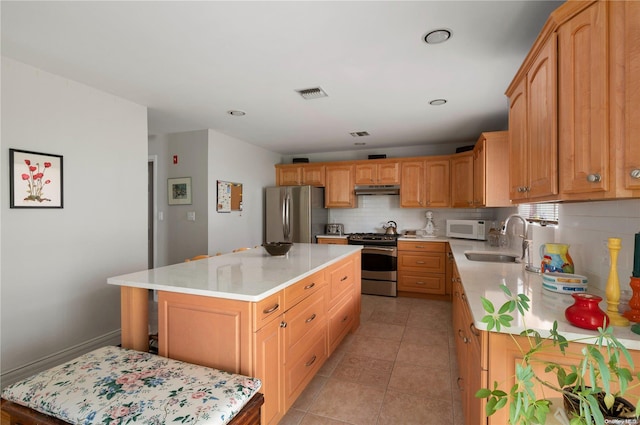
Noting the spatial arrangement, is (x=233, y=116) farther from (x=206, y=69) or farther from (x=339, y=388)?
(x=339, y=388)

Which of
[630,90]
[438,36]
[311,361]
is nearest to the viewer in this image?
[630,90]

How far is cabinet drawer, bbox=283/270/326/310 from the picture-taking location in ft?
5.77

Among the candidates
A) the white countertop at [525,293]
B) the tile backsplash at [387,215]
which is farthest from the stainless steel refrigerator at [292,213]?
the white countertop at [525,293]

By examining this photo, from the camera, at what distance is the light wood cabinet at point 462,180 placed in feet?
13.2

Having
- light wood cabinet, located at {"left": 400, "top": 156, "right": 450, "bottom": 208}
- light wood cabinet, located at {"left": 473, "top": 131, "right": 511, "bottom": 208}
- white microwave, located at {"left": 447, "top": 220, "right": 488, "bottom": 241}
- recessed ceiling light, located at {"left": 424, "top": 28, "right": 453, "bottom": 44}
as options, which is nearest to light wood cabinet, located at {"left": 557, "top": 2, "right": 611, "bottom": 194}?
recessed ceiling light, located at {"left": 424, "top": 28, "right": 453, "bottom": 44}

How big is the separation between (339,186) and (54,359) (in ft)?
13.4

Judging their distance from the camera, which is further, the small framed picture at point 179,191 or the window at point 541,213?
the small framed picture at point 179,191

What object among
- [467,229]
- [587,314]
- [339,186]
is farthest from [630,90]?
[339,186]

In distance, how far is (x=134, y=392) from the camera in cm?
119

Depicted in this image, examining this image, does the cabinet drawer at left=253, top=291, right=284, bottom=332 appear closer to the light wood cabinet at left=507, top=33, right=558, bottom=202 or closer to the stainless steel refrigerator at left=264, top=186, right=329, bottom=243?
the light wood cabinet at left=507, top=33, right=558, bottom=202

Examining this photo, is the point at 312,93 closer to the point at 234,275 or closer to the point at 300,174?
the point at 234,275

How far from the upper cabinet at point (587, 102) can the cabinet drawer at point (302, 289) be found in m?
1.40

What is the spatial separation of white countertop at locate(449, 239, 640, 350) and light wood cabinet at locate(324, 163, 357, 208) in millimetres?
2817

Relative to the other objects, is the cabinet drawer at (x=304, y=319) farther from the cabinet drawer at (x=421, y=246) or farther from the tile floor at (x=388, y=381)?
the cabinet drawer at (x=421, y=246)
